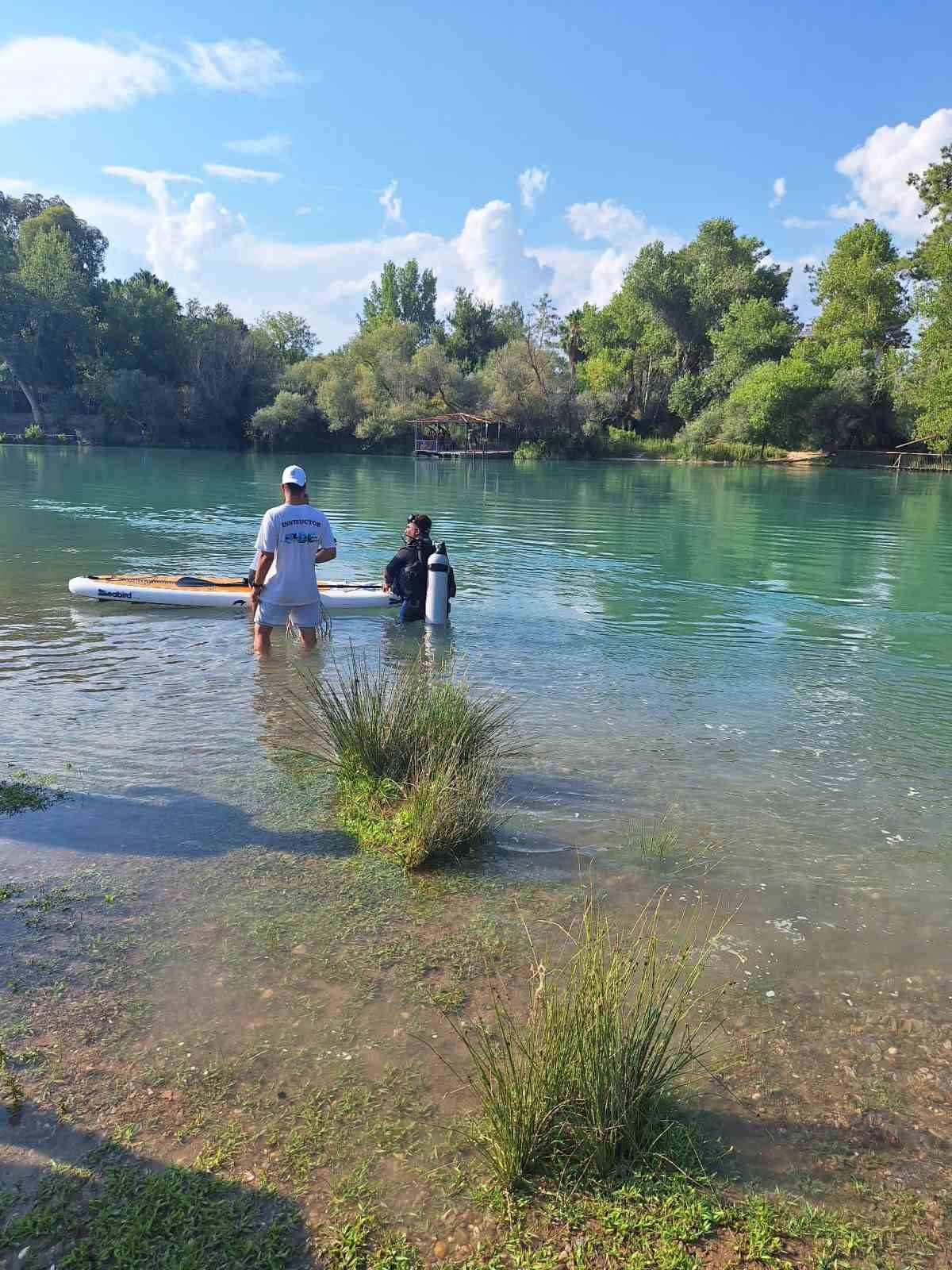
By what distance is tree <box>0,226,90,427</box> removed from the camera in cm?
7106

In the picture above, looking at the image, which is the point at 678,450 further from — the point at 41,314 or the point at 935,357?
the point at 41,314

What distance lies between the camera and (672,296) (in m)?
78.0

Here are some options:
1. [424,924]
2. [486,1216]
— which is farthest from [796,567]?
[486,1216]

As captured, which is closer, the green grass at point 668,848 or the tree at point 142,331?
the green grass at point 668,848

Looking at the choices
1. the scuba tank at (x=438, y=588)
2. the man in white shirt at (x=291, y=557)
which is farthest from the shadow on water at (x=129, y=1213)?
the scuba tank at (x=438, y=588)

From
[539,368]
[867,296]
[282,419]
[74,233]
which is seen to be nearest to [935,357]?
[867,296]

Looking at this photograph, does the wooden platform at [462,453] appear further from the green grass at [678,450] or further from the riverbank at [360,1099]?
the riverbank at [360,1099]

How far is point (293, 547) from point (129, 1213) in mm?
6713

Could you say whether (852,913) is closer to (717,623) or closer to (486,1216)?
(486,1216)

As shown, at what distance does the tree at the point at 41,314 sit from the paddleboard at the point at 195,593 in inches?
2756

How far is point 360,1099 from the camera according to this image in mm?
3234

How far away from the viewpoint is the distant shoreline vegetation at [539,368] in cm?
6600

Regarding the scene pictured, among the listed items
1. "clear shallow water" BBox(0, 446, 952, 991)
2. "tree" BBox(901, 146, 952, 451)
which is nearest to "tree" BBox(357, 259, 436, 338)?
"tree" BBox(901, 146, 952, 451)

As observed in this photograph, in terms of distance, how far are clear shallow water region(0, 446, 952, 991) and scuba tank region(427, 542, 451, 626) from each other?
1.26 ft
